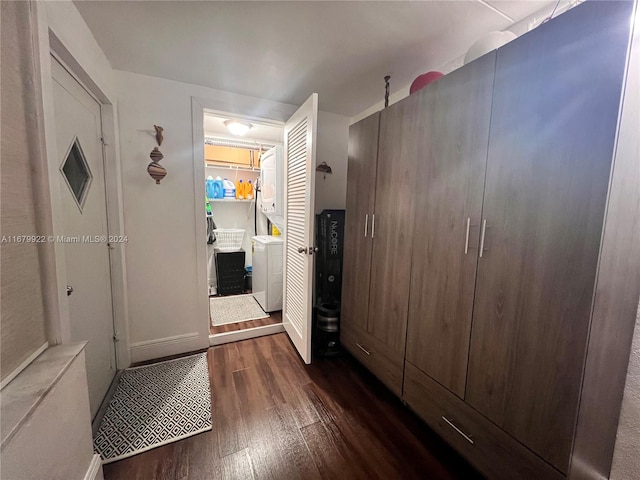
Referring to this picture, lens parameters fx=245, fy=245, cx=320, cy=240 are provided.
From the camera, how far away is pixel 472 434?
3.77 ft

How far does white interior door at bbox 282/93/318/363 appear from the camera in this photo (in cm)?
188

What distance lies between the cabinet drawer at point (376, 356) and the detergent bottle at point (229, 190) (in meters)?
2.68

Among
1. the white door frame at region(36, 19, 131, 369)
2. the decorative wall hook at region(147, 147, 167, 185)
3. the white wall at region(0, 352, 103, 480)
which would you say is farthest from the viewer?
the decorative wall hook at region(147, 147, 167, 185)

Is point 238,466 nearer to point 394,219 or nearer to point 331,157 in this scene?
point 394,219

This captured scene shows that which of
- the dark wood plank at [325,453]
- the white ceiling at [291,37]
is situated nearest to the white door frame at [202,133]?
the white ceiling at [291,37]

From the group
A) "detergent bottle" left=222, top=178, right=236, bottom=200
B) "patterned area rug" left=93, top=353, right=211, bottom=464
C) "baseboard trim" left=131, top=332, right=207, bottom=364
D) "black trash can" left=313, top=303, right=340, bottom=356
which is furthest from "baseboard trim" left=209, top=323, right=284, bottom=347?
"detergent bottle" left=222, top=178, right=236, bottom=200

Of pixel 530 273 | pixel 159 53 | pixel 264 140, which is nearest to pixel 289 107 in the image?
pixel 159 53

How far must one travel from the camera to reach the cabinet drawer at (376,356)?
1.59 meters

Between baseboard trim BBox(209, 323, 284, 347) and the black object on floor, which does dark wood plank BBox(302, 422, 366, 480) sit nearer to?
baseboard trim BBox(209, 323, 284, 347)

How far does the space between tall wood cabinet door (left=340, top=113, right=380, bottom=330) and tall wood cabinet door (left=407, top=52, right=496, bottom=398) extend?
43 cm

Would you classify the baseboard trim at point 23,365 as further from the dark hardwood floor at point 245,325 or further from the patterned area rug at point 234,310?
the patterned area rug at point 234,310

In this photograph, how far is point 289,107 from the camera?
8.05 ft

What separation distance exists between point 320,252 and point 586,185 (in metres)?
2.01

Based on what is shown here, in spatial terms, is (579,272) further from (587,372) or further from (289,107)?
(289,107)
